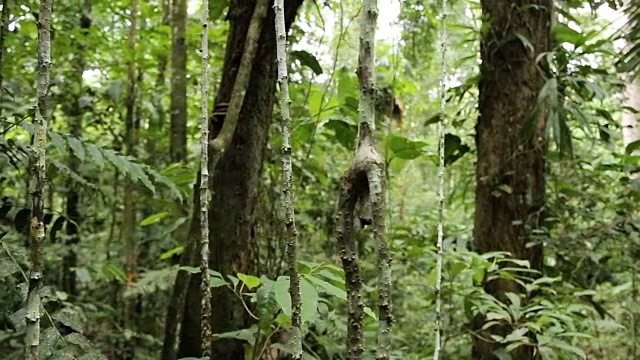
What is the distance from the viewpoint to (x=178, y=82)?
4.57 metres

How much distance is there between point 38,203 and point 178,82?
10.8 ft

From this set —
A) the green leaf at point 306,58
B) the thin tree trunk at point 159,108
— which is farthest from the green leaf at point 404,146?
the thin tree trunk at point 159,108

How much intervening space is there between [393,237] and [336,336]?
0.70 metres

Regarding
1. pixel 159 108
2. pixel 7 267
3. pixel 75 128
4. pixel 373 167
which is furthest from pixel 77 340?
pixel 159 108

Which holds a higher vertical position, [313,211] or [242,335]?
[313,211]

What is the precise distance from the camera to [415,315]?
17.6 feet

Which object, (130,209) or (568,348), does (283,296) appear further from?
(130,209)

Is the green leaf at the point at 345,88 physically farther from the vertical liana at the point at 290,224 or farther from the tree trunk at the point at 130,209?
the tree trunk at the point at 130,209

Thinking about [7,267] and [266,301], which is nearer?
[7,267]

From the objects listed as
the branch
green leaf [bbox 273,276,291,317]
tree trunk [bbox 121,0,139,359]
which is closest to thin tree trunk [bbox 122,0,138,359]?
tree trunk [bbox 121,0,139,359]

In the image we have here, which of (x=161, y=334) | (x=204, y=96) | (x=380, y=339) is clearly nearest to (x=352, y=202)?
(x=380, y=339)

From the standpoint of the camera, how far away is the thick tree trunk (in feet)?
11.7

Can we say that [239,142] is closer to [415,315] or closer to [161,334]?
[161,334]

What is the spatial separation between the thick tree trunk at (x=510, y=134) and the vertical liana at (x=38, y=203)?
8.85ft
